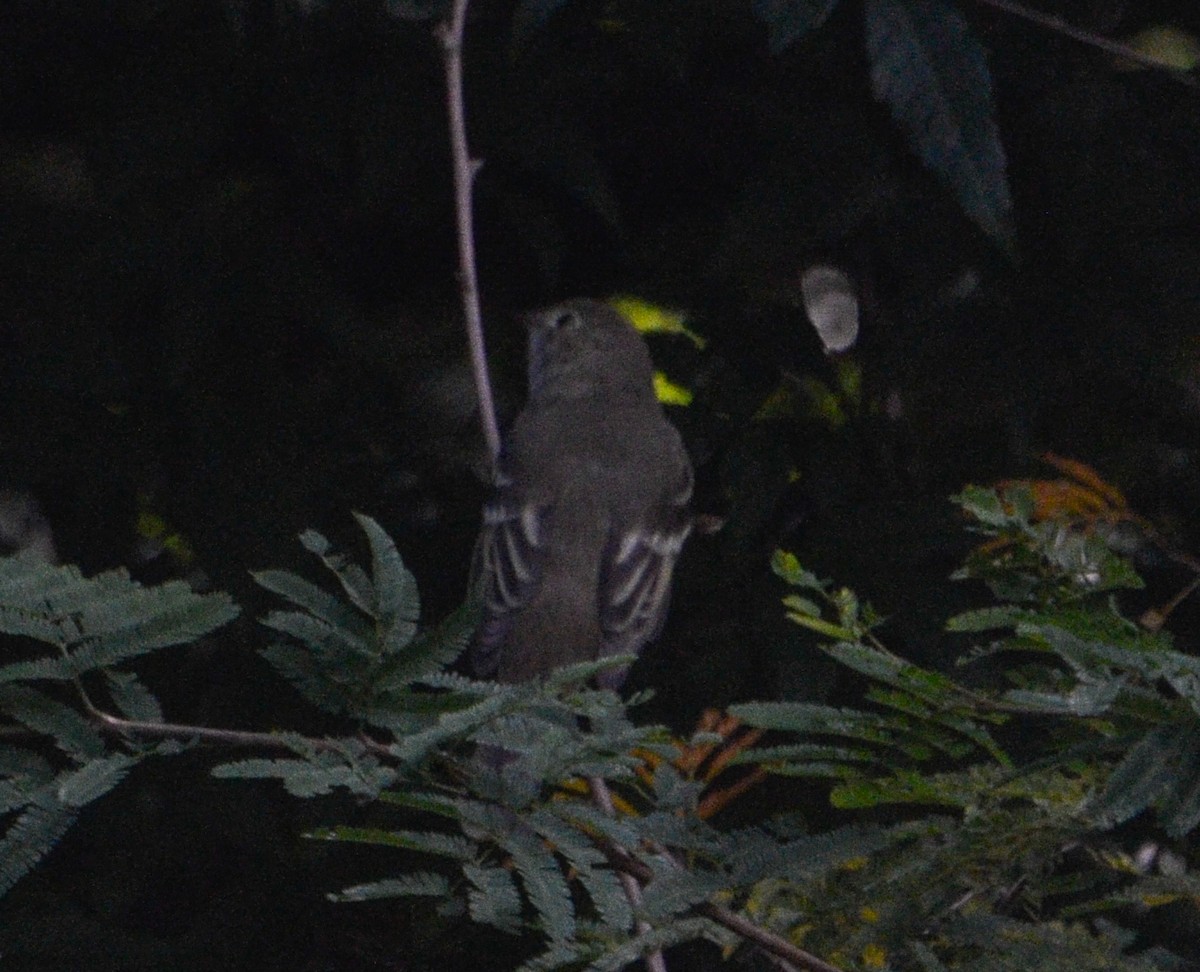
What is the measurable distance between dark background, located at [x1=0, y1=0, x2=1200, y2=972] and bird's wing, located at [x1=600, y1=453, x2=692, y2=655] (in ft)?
0.44

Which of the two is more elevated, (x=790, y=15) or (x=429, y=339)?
(x=790, y=15)

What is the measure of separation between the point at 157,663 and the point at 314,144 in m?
1.31

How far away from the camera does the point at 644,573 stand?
16.8ft

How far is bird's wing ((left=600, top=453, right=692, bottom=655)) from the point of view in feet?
16.2

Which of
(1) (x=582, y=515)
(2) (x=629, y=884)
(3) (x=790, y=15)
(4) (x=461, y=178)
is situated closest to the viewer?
(2) (x=629, y=884)

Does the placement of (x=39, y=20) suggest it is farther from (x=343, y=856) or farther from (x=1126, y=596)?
(x=1126, y=596)

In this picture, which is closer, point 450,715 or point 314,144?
point 450,715

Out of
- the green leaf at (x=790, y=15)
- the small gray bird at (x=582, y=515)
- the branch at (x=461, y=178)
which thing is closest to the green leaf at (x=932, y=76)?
the green leaf at (x=790, y=15)

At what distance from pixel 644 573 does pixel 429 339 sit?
88 cm

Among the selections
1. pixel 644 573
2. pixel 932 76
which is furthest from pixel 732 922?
pixel 644 573

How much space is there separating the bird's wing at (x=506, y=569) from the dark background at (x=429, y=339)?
0.20 m

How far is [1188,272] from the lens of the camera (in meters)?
4.48

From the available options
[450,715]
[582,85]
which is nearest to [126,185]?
[582,85]

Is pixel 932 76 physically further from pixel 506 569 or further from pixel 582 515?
pixel 582 515
